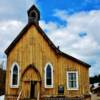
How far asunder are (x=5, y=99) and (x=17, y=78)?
8.50 ft

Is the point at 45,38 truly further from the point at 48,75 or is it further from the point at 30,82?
the point at 30,82

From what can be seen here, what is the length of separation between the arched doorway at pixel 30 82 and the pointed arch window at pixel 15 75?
0.66 meters

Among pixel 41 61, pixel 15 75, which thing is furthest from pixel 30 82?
pixel 41 61

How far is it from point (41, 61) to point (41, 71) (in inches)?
44.3

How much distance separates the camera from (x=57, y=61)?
31.1 m

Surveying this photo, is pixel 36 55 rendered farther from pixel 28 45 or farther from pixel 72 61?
pixel 72 61

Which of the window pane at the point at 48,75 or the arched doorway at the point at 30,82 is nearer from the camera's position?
the arched doorway at the point at 30,82

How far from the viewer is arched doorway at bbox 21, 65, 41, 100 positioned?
30.3m

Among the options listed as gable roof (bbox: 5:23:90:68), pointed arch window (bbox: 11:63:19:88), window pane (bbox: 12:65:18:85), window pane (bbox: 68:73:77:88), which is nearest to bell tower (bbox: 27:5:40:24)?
gable roof (bbox: 5:23:90:68)

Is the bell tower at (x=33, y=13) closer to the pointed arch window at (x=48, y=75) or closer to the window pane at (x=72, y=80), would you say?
the pointed arch window at (x=48, y=75)

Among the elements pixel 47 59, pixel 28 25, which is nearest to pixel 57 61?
pixel 47 59

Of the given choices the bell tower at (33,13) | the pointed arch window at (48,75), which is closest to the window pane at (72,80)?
the pointed arch window at (48,75)

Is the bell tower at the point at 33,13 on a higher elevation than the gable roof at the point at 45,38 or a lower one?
higher

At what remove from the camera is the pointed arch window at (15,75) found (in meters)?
30.6
